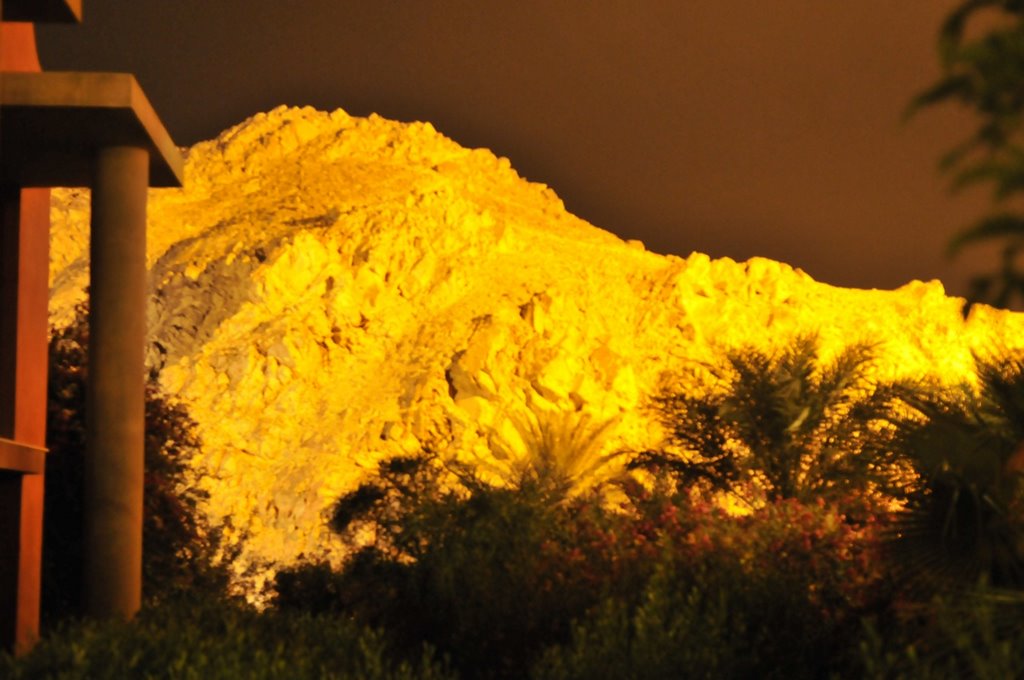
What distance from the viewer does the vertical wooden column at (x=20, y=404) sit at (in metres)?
13.1

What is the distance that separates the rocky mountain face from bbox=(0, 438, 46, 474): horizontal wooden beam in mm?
38964

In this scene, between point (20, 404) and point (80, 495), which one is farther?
point (80, 495)

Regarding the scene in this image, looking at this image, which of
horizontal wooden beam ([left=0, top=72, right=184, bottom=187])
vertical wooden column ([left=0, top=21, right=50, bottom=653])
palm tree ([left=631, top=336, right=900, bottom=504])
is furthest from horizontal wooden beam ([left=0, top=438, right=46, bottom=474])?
palm tree ([left=631, top=336, right=900, bottom=504])

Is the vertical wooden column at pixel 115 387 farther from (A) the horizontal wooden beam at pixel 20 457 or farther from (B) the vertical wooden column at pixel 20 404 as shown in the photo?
(B) the vertical wooden column at pixel 20 404

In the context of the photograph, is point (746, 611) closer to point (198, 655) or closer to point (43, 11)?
point (198, 655)

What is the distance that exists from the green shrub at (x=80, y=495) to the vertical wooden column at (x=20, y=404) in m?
3.02

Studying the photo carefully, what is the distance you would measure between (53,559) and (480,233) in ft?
197

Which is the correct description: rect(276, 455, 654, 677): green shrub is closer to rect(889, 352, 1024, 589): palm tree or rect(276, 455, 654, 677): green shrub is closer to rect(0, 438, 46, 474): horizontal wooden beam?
rect(889, 352, 1024, 589): palm tree

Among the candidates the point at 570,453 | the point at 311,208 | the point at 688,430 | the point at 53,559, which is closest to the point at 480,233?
the point at 311,208

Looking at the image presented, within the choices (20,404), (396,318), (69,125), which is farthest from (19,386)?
(396,318)

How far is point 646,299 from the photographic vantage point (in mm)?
76312

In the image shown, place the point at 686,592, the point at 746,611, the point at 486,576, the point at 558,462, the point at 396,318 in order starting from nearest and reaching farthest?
the point at 746,611, the point at 686,592, the point at 486,576, the point at 558,462, the point at 396,318

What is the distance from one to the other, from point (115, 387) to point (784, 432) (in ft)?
43.3

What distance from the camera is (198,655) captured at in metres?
7.83
